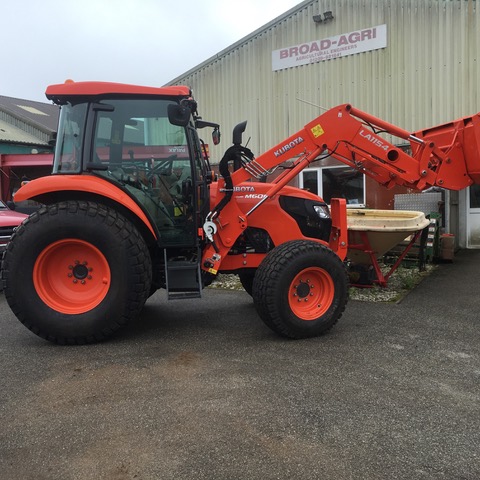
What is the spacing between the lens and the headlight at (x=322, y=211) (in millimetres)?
5191

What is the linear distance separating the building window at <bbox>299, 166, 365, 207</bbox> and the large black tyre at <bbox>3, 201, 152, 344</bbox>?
6686 millimetres

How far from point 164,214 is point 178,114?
3.27 ft

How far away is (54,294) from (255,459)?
108 inches

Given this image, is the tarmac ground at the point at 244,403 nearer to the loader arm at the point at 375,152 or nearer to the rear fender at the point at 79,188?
the rear fender at the point at 79,188

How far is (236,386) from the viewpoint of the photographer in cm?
338

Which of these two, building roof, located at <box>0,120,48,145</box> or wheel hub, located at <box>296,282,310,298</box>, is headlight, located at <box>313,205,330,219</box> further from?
building roof, located at <box>0,120,48,145</box>

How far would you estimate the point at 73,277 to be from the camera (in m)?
4.38

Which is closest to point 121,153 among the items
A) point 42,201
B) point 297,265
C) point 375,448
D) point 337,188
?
point 42,201

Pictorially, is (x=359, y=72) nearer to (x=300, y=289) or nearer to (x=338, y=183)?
(x=338, y=183)

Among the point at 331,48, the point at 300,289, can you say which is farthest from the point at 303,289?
the point at 331,48

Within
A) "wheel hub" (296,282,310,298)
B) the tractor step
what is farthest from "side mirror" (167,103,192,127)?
"wheel hub" (296,282,310,298)

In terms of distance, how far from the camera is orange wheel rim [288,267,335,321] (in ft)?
14.8

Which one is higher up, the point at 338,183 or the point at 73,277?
the point at 338,183

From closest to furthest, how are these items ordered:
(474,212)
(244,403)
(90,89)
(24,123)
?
(244,403), (90,89), (474,212), (24,123)
